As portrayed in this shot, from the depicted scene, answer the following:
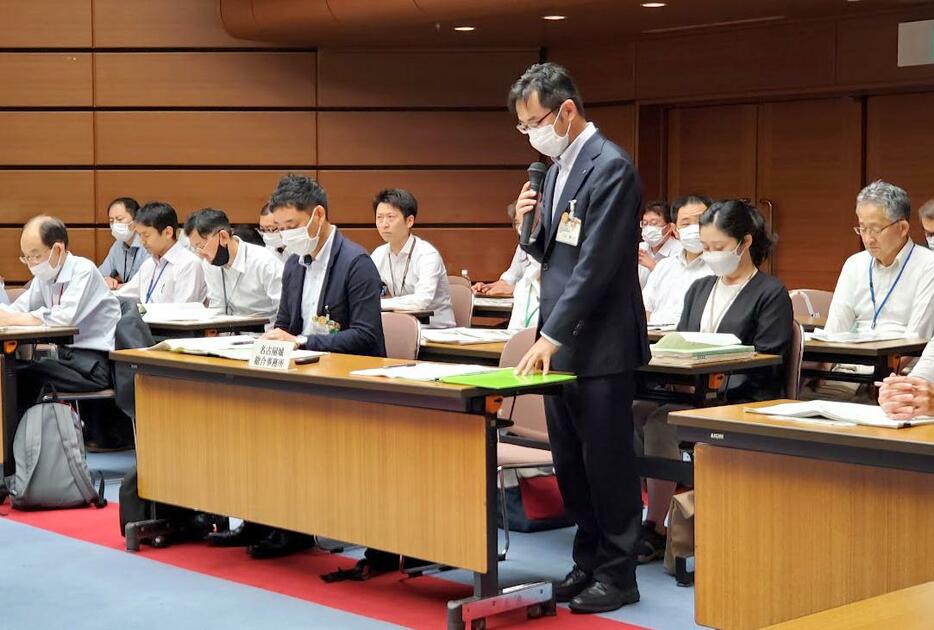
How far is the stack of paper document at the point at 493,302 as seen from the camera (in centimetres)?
751

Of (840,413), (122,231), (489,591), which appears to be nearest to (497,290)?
(122,231)

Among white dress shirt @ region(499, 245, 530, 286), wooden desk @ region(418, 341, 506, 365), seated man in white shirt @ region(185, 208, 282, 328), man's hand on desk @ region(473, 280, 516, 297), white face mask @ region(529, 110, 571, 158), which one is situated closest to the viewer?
white face mask @ region(529, 110, 571, 158)

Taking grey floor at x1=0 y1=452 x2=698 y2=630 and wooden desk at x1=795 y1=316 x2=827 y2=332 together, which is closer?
grey floor at x1=0 y1=452 x2=698 y2=630

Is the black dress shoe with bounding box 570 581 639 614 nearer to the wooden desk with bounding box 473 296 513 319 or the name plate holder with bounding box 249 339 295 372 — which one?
the name plate holder with bounding box 249 339 295 372

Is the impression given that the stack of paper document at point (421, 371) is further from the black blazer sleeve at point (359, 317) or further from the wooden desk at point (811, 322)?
the wooden desk at point (811, 322)

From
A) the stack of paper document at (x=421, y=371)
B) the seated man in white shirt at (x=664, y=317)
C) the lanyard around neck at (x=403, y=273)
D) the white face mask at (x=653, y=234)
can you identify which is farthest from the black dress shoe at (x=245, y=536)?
the white face mask at (x=653, y=234)

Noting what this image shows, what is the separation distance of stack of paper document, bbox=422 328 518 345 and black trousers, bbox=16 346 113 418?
64.3 inches

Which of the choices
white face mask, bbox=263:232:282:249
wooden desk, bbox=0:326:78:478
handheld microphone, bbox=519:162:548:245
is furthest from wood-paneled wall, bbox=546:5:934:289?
wooden desk, bbox=0:326:78:478

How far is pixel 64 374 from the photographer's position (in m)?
5.93

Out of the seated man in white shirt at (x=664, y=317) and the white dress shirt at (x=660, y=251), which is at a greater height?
the white dress shirt at (x=660, y=251)

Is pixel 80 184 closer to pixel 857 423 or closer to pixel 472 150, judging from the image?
pixel 472 150

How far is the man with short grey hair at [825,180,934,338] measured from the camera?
5.43 metres

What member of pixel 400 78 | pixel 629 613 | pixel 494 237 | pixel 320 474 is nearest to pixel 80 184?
pixel 400 78

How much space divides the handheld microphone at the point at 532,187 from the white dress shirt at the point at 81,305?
2.95 m
